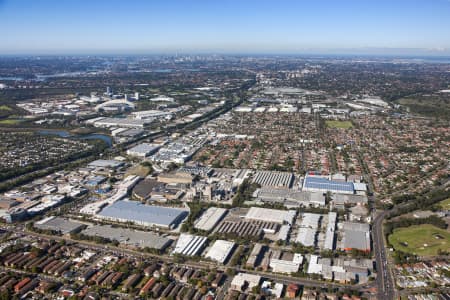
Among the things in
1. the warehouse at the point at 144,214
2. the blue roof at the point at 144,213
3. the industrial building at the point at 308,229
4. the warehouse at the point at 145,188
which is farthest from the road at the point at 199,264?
the warehouse at the point at 145,188

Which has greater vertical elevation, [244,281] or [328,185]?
[328,185]

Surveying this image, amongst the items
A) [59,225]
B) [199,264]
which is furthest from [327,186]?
[59,225]

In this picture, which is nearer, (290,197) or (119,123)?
(290,197)

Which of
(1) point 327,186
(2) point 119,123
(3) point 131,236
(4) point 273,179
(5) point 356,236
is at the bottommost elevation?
(3) point 131,236

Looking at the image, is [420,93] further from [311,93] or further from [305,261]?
[305,261]

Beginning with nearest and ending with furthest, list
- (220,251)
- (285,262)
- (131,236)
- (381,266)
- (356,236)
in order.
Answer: (285,262)
(381,266)
(220,251)
(356,236)
(131,236)

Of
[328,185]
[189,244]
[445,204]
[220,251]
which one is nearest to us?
[220,251]

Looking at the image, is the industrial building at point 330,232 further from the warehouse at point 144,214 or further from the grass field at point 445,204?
the warehouse at point 144,214

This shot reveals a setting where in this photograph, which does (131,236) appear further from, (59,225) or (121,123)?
(121,123)

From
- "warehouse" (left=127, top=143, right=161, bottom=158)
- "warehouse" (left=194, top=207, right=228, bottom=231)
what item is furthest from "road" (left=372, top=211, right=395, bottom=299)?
"warehouse" (left=127, top=143, right=161, bottom=158)
